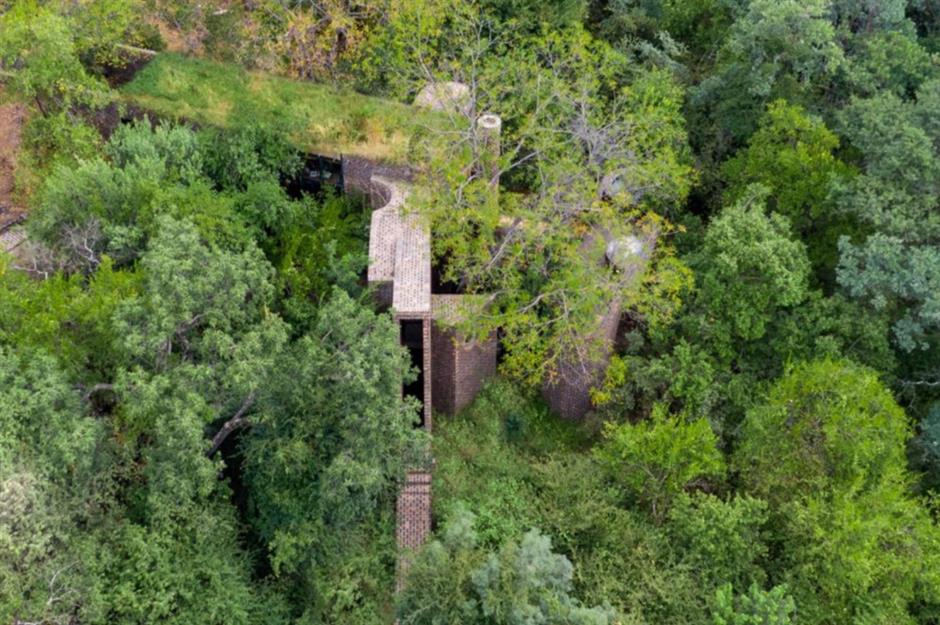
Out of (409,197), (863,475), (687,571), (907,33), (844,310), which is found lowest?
(687,571)

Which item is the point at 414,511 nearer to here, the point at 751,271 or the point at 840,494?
the point at 840,494

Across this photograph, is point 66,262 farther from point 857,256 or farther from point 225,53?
point 857,256

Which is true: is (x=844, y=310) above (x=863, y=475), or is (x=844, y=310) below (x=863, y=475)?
above

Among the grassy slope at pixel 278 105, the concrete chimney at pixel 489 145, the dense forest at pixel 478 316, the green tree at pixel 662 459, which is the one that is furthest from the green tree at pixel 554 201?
the green tree at pixel 662 459

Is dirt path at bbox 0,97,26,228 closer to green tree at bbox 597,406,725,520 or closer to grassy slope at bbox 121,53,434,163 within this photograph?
grassy slope at bbox 121,53,434,163

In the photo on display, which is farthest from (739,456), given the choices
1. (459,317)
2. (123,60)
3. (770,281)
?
(123,60)
